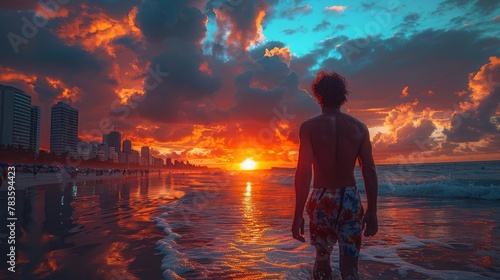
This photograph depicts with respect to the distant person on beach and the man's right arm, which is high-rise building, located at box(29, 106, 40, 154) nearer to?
the distant person on beach

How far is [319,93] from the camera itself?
326cm

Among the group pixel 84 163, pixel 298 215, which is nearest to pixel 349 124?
pixel 298 215

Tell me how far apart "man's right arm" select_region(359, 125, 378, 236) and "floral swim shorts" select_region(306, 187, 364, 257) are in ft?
0.32

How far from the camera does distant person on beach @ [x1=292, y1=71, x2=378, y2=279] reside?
3020 mm

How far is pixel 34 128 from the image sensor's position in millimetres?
158875

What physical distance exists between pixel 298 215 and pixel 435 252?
5.15 metres

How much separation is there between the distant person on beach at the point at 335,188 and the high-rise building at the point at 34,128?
18566 cm

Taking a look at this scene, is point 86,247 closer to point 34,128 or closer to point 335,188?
point 335,188

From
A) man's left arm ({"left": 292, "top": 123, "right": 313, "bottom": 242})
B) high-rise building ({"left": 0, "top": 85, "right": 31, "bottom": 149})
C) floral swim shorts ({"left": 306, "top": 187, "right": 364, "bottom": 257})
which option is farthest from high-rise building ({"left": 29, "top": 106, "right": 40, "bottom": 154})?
floral swim shorts ({"left": 306, "top": 187, "right": 364, "bottom": 257})

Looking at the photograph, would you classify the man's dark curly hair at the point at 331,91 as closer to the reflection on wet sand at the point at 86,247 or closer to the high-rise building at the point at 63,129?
the reflection on wet sand at the point at 86,247

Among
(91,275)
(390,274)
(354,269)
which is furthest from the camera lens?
(390,274)

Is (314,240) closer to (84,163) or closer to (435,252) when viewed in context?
(435,252)

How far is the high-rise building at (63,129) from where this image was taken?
595 feet

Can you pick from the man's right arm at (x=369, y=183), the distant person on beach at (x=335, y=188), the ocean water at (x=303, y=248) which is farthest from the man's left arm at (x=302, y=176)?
the ocean water at (x=303, y=248)
